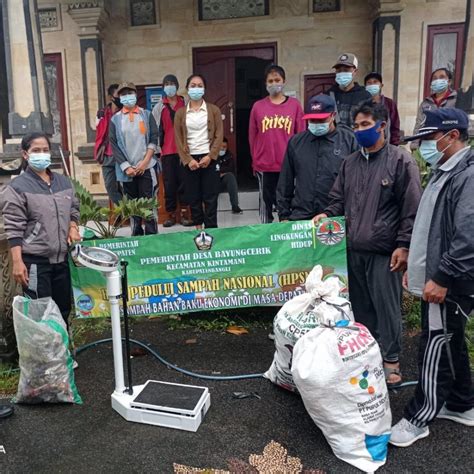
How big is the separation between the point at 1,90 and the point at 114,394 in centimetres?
436

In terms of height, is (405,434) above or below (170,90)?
below

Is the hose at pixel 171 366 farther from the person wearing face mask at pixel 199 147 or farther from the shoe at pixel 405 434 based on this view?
the person wearing face mask at pixel 199 147

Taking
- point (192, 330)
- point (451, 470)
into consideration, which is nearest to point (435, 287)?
point (451, 470)

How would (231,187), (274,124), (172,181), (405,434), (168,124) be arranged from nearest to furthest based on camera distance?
1. (405,434)
2. (274,124)
3. (168,124)
4. (172,181)
5. (231,187)

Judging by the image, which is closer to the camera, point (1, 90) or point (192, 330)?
point (192, 330)

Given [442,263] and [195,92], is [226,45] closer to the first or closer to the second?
[195,92]

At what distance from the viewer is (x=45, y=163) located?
336 cm

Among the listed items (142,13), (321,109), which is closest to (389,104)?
(321,109)

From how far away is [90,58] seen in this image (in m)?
8.55

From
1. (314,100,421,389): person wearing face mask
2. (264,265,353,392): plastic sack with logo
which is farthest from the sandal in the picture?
(264,265,353,392): plastic sack with logo

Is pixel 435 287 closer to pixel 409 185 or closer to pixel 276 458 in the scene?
pixel 409 185

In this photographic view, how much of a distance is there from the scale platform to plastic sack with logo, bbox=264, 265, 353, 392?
1.71ft

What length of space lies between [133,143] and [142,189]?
0.52 metres

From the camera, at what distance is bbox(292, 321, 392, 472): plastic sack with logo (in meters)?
2.45
